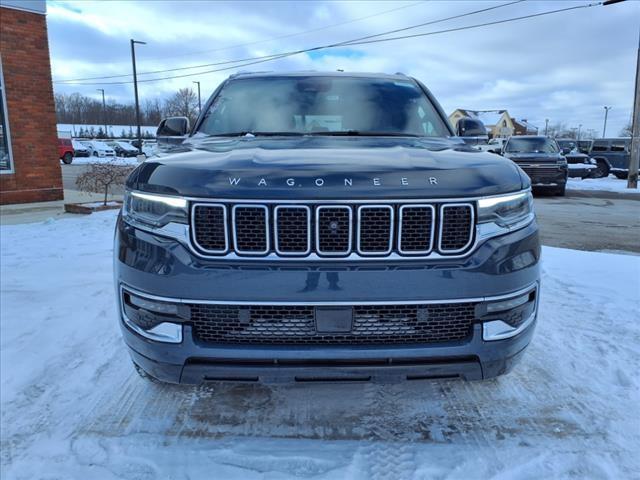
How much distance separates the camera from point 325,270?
6.68 ft

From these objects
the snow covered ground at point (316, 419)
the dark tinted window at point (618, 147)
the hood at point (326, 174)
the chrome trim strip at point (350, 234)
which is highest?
the hood at point (326, 174)

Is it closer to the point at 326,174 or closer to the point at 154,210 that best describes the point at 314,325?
the point at 326,174

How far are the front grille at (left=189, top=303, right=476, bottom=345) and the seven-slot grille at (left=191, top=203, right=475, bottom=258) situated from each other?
9.5 inches

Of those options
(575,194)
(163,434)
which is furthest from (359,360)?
(575,194)

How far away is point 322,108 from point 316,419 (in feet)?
6.94

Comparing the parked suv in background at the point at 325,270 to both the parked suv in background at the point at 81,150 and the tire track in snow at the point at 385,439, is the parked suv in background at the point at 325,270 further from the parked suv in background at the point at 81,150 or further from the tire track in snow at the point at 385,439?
the parked suv in background at the point at 81,150

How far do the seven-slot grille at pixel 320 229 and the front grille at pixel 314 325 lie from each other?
241 millimetres

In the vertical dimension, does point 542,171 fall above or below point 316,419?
above

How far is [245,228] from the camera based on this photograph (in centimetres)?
205

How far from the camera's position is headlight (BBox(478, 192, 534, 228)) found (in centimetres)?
213

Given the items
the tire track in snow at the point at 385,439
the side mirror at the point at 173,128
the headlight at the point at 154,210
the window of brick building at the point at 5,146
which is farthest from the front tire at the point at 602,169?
the headlight at the point at 154,210

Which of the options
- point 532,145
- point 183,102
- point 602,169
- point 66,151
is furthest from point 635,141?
point 183,102

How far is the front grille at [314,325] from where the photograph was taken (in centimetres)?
208

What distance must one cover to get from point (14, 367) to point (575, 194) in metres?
17.3
